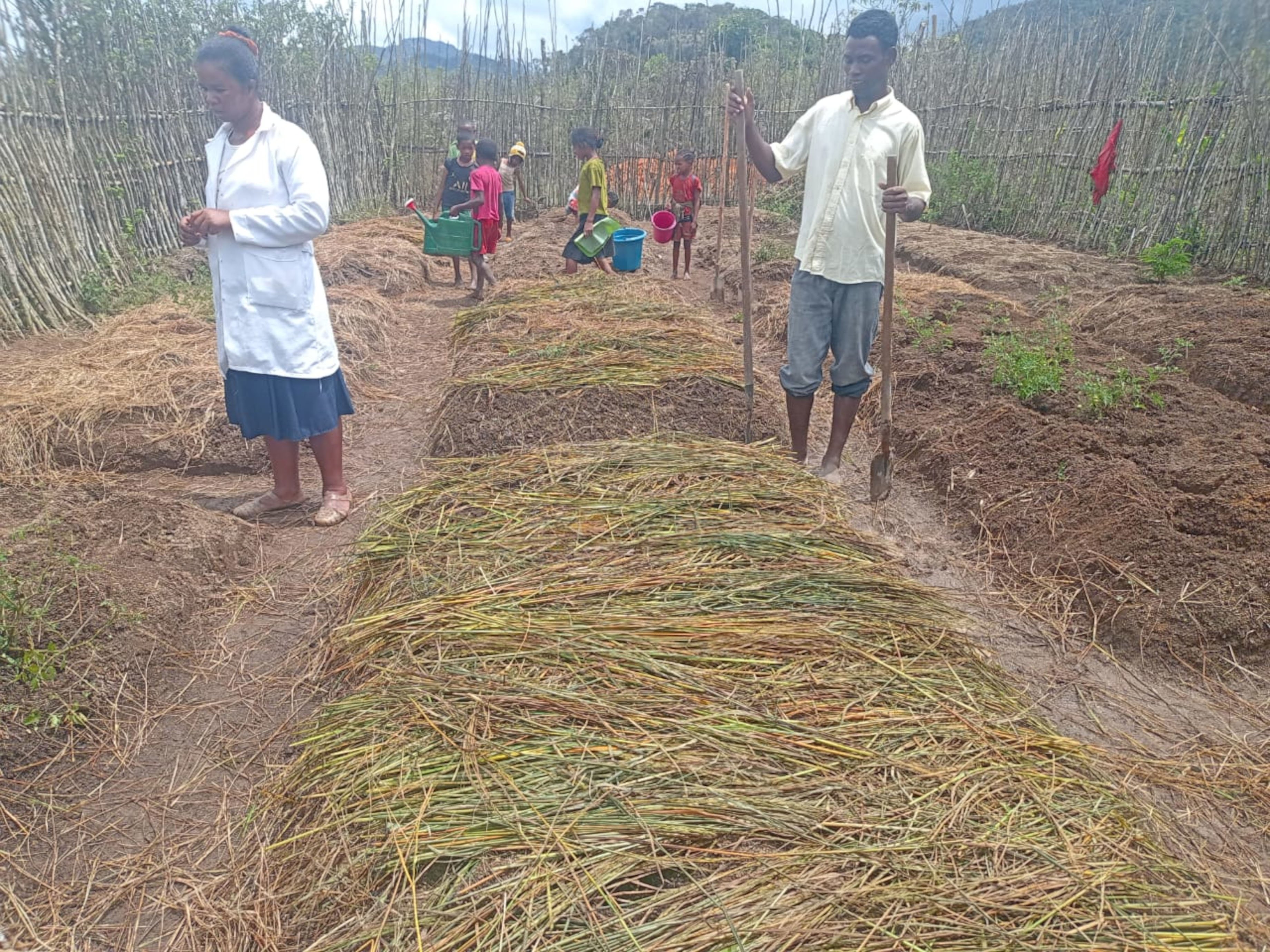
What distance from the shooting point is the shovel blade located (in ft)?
11.5

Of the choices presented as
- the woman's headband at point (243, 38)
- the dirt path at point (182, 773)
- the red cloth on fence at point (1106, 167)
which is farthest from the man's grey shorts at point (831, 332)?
the red cloth on fence at point (1106, 167)

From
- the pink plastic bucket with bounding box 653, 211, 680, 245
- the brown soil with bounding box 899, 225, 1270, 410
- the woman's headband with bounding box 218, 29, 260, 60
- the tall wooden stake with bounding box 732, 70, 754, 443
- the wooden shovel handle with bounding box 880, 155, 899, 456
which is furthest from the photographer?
the pink plastic bucket with bounding box 653, 211, 680, 245

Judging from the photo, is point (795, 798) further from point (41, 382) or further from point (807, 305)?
point (41, 382)

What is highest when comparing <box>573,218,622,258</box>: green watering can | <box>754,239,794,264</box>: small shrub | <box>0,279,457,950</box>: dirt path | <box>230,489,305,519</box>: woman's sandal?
<box>573,218,622,258</box>: green watering can

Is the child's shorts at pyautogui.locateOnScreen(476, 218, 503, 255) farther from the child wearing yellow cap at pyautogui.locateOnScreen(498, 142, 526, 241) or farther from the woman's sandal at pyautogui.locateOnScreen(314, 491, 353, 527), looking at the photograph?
the woman's sandal at pyautogui.locateOnScreen(314, 491, 353, 527)

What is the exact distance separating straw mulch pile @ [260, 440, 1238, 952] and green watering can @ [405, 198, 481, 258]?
212 inches

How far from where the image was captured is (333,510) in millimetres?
3414

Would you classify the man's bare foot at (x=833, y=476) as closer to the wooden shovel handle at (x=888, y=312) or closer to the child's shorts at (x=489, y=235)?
the wooden shovel handle at (x=888, y=312)

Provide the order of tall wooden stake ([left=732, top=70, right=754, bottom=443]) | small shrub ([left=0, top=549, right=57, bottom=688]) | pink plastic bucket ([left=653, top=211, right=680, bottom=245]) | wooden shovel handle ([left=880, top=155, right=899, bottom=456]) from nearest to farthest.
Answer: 1. small shrub ([left=0, top=549, right=57, bottom=688])
2. wooden shovel handle ([left=880, top=155, right=899, bottom=456])
3. tall wooden stake ([left=732, top=70, right=754, bottom=443])
4. pink plastic bucket ([left=653, top=211, right=680, bottom=245])

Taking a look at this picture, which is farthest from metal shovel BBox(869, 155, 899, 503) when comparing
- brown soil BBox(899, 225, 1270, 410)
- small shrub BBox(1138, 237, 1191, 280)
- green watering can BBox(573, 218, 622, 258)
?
small shrub BBox(1138, 237, 1191, 280)

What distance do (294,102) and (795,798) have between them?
10984mm

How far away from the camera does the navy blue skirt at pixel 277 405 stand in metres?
3.15

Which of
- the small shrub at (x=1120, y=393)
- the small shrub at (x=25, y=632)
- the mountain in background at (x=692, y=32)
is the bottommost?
the small shrub at (x=25, y=632)

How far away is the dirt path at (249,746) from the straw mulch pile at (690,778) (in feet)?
0.91
